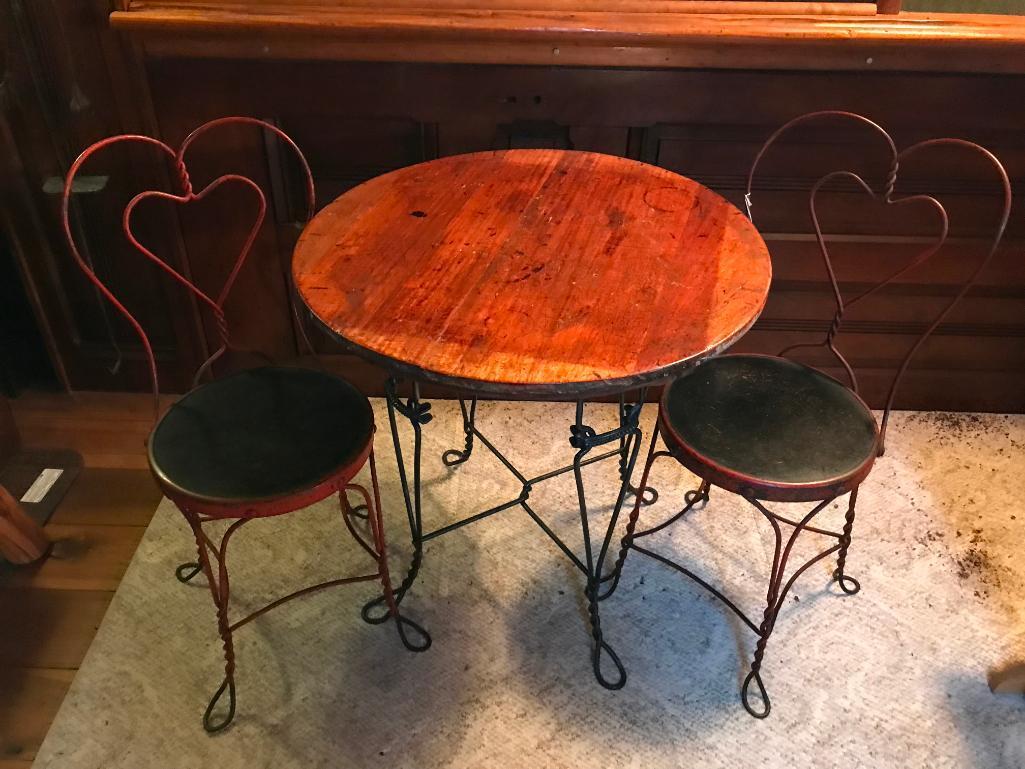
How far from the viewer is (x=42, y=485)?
202 cm

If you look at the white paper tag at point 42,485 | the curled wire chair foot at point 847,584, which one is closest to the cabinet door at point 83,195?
the white paper tag at point 42,485

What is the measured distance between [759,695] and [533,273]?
96 centimetres

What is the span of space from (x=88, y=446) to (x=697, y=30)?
73.0 inches

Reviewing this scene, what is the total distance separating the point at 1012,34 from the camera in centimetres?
169

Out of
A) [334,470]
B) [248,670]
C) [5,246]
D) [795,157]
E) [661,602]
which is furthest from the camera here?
[5,246]

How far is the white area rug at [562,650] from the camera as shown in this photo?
4.92 ft

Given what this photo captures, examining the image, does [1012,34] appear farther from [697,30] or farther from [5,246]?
[5,246]

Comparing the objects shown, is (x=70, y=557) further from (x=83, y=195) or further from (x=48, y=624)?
(x=83, y=195)

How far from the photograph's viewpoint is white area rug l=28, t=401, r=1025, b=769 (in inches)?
59.1

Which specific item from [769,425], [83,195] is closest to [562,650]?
[769,425]

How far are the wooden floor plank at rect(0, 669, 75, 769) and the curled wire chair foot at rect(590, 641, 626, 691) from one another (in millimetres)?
1063

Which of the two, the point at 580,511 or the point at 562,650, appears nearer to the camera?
the point at 562,650

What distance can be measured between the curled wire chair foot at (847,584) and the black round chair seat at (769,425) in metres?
0.51

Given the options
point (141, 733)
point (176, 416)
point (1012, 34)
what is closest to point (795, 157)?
point (1012, 34)
